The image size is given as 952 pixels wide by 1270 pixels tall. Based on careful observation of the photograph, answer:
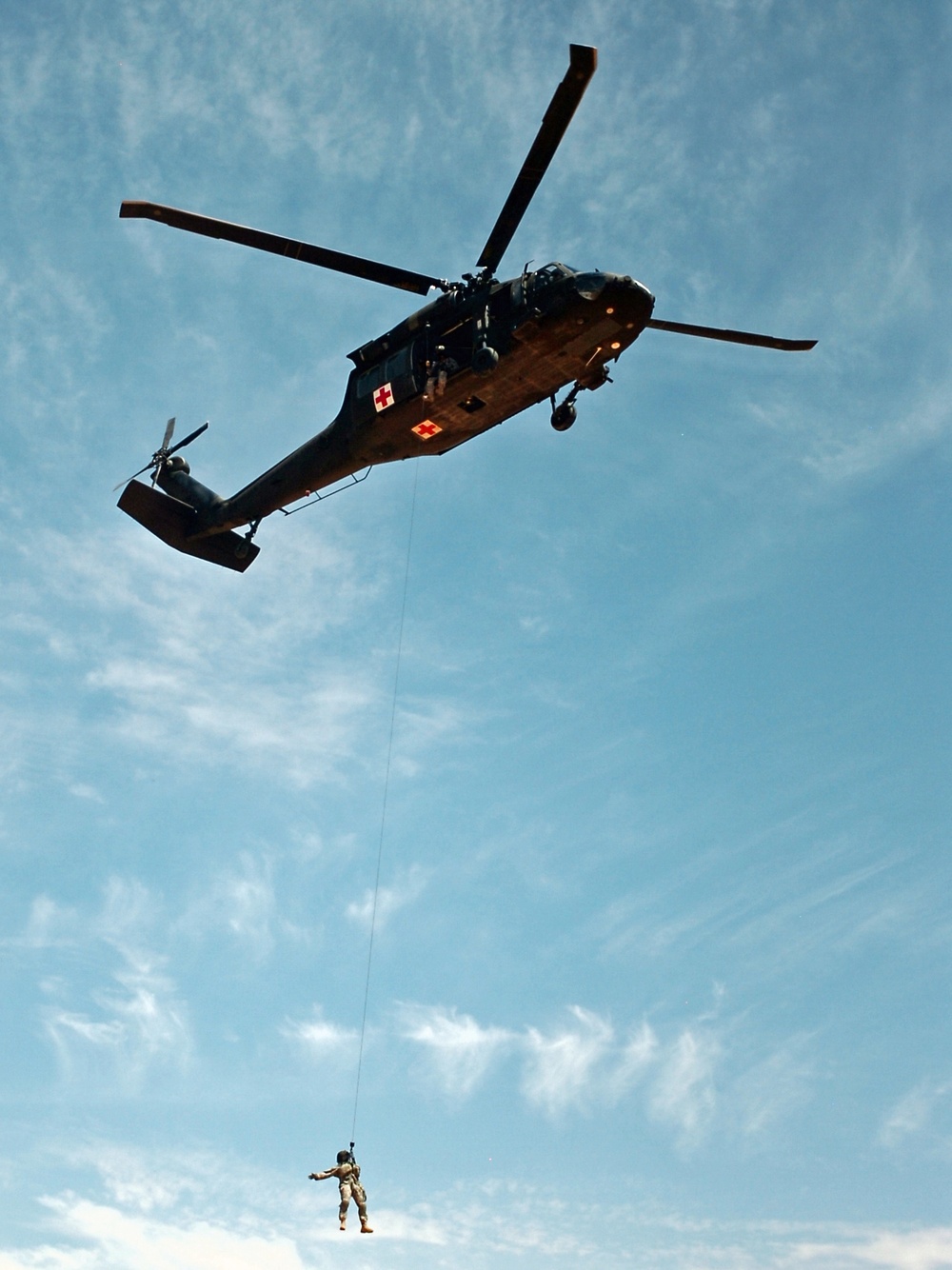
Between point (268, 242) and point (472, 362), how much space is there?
5.94 metres

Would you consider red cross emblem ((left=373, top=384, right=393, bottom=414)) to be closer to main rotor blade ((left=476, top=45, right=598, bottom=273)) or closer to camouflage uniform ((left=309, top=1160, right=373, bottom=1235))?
main rotor blade ((left=476, top=45, right=598, bottom=273))

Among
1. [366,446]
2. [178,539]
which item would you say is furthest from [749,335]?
[178,539]

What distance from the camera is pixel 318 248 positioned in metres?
27.7

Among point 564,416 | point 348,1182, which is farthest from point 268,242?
point 348,1182

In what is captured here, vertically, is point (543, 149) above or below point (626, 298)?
above

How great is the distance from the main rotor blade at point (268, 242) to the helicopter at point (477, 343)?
0.02m

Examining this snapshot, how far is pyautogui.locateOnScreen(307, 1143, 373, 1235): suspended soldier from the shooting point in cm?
2417

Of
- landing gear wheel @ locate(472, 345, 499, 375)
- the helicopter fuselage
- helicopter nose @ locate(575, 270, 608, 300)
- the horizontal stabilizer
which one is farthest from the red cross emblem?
the horizontal stabilizer

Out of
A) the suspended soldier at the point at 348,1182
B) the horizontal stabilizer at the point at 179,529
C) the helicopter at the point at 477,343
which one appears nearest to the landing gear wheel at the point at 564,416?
the helicopter at the point at 477,343

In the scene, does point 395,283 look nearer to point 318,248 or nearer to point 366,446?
point 318,248

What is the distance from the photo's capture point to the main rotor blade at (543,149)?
23.2m

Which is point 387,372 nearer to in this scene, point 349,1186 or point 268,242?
point 268,242

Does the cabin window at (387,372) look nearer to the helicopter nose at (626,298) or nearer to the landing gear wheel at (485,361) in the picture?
the landing gear wheel at (485,361)

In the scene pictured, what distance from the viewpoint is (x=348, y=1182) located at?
24.4 m
